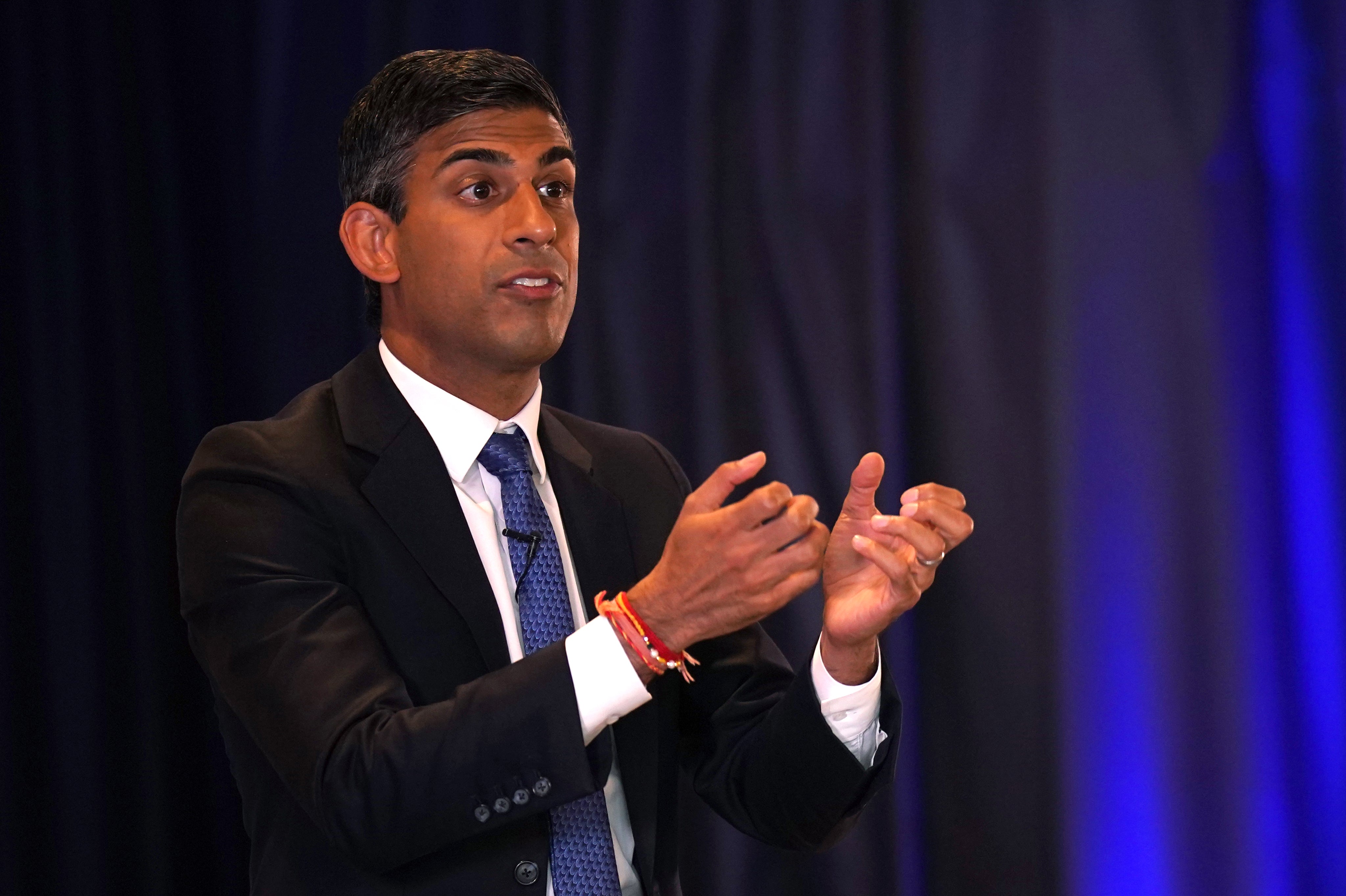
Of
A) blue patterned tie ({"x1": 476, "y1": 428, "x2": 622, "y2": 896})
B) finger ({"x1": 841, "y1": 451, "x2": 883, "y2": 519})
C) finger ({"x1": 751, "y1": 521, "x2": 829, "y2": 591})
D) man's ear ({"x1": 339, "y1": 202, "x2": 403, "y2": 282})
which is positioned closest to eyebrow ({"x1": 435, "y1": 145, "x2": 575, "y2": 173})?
man's ear ({"x1": 339, "y1": 202, "x2": 403, "y2": 282})

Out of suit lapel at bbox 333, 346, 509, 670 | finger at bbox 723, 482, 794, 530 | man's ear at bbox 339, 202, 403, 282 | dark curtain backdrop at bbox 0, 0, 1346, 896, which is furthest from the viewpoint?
dark curtain backdrop at bbox 0, 0, 1346, 896

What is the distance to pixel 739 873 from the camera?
256 cm

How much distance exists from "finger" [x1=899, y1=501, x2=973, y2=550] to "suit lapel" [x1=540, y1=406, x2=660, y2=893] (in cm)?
46

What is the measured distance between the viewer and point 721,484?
1340 mm

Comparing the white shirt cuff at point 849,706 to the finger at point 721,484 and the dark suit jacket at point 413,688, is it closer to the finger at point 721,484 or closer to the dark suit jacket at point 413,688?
the dark suit jacket at point 413,688

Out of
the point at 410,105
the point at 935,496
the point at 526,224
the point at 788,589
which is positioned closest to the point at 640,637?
the point at 788,589

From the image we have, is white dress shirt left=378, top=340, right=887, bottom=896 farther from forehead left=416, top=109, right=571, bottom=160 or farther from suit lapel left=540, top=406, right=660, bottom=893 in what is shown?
forehead left=416, top=109, right=571, bottom=160

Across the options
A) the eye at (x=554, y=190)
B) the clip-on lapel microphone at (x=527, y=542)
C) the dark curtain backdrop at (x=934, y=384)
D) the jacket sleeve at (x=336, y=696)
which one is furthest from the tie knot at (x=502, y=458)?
the dark curtain backdrop at (x=934, y=384)

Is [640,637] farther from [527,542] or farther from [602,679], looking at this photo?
[527,542]

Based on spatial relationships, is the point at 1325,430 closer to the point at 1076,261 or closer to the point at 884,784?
the point at 1076,261

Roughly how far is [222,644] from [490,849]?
0.39 metres

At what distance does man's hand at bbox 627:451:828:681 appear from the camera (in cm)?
133

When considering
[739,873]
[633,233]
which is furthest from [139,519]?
[739,873]

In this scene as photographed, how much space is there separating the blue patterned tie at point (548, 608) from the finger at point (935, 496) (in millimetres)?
460
